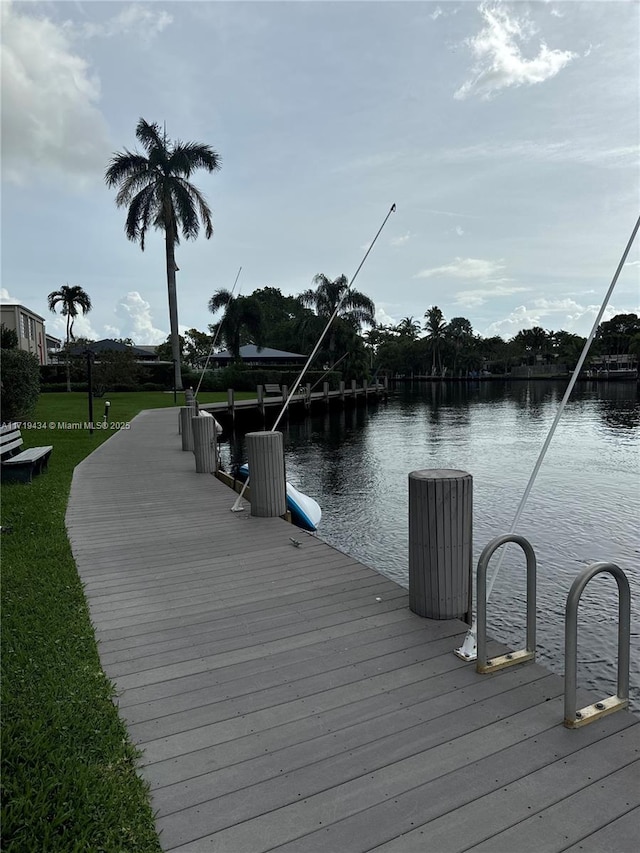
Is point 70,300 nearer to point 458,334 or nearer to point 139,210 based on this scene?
point 139,210

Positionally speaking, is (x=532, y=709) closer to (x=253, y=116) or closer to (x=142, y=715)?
(x=142, y=715)

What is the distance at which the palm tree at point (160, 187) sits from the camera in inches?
1399

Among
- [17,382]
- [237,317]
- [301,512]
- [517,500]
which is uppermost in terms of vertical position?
[237,317]

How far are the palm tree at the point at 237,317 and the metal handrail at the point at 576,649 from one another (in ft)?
158

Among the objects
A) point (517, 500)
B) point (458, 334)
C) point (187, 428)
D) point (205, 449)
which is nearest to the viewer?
point (205, 449)

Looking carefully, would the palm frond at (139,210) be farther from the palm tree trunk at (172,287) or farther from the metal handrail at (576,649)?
the metal handrail at (576,649)

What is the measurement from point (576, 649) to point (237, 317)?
162ft

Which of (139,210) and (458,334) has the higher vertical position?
(139,210)

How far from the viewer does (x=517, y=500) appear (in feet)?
38.3

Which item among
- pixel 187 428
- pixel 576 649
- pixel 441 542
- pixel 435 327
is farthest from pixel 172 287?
pixel 435 327

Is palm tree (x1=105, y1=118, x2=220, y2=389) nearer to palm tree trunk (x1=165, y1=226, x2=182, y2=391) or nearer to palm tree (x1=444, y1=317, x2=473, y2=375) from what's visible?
palm tree trunk (x1=165, y1=226, x2=182, y2=391)

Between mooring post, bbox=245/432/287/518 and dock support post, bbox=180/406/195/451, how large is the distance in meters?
7.21

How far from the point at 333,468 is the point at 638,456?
29.8 feet

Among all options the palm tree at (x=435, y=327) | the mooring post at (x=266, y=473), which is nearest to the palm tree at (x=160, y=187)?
the mooring post at (x=266, y=473)
